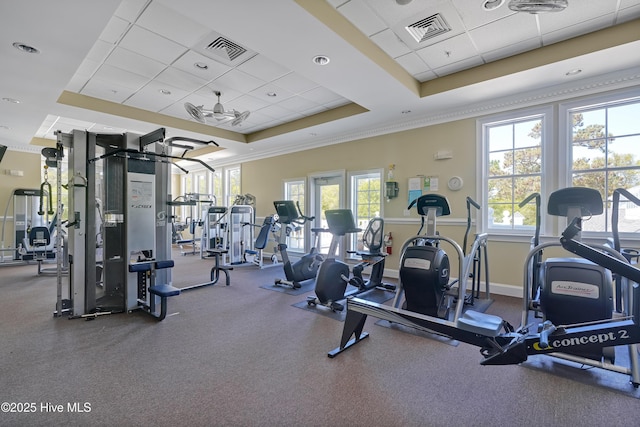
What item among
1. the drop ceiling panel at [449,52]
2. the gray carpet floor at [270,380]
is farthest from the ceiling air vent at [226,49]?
the gray carpet floor at [270,380]

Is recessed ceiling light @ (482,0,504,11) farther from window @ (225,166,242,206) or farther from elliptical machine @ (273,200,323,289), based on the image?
window @ (225,166,242,206)

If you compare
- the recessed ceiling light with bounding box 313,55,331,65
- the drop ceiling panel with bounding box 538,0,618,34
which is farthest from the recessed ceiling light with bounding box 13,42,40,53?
the drop ceiling panel with bounding box 538,0,618,34

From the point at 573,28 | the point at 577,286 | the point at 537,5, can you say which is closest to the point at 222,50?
Result: the point at 537,5

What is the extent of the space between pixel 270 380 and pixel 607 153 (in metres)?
4.86

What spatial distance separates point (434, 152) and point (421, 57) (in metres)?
1.79

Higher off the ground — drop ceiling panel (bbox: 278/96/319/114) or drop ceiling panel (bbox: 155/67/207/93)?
drop ceiling panel (bbox: 278/96/319/114)

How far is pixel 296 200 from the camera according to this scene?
755 centimetres

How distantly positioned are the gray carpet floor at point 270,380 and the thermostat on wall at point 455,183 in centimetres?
221

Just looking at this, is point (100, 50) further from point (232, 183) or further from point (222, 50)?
point (232, 183)

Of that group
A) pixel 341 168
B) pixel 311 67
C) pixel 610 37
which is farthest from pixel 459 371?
pixel 341 168

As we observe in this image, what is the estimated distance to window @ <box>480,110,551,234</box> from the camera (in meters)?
4.30

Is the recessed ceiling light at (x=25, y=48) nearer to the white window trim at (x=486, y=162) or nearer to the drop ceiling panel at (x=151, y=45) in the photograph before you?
the drop ceiling panel at (x=151, y=45)

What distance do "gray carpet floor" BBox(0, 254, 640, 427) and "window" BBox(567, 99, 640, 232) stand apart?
2.17 meters

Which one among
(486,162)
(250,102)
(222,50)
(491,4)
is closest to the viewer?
(491,4)
